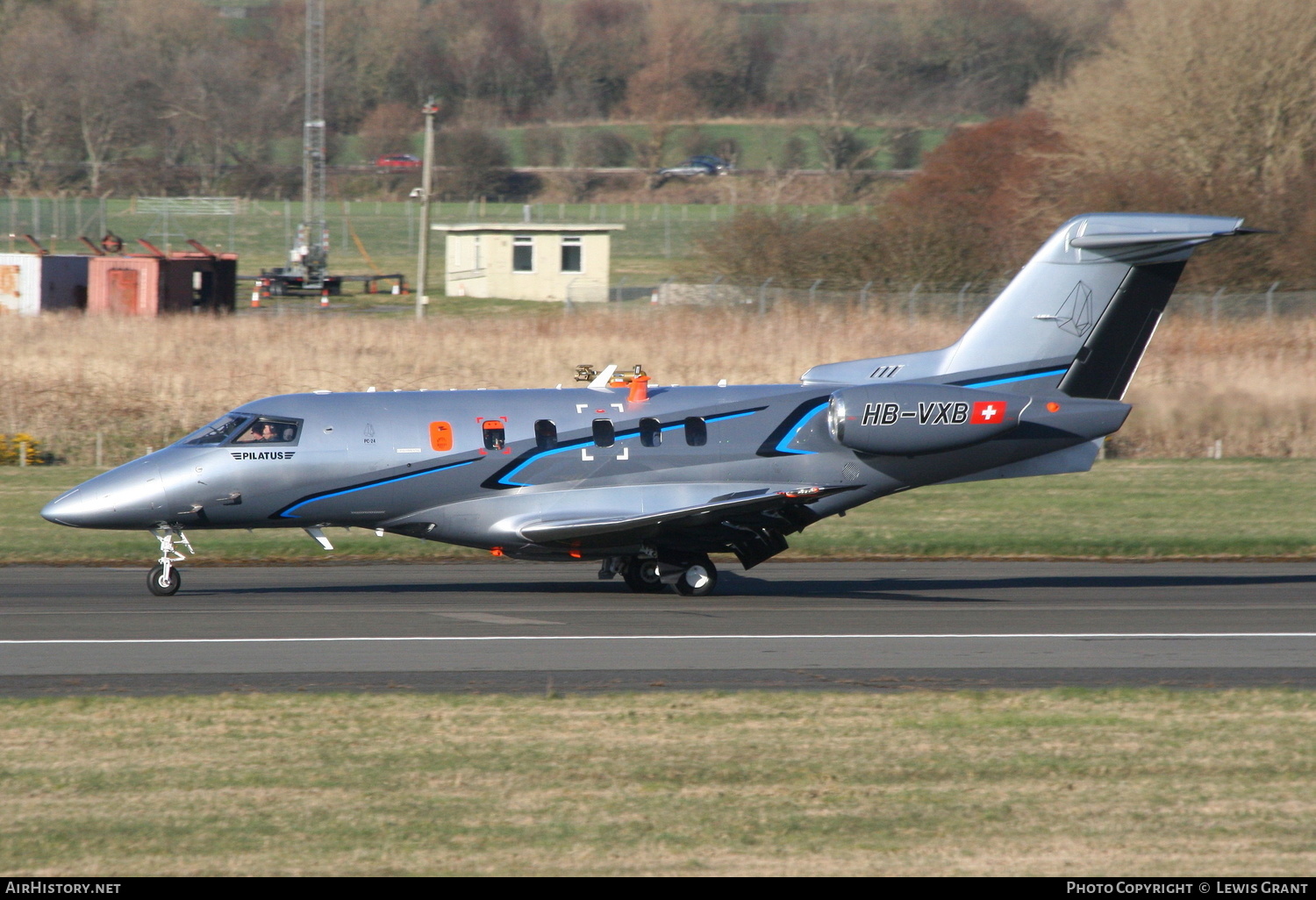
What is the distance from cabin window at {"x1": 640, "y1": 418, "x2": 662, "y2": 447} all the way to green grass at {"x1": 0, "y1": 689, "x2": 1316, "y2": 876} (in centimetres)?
671

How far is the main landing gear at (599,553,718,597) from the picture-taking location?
19156 millimetres

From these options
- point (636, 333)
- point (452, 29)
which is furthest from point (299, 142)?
point (636, 333)

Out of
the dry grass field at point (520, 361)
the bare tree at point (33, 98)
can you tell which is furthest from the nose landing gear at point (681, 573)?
the bare tree at point (33, 98)

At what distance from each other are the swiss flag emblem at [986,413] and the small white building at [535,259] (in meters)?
44.3

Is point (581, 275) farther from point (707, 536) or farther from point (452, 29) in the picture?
point (452, 29)

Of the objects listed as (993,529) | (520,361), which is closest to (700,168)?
(520,361)

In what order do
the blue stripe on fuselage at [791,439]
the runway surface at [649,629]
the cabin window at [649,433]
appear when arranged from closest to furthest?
the runway surface at [649,629], the cabin window at [649,433], the blue stripe on fuselage at [791,439]

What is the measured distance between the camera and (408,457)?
1841cm

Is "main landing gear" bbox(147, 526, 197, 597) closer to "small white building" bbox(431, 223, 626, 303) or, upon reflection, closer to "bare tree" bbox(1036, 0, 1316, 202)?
"small white building" bbox(431, 223, 626, 303)

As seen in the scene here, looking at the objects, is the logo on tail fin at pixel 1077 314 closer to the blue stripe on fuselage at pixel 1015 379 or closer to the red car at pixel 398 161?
the blue stripe on fuselage at pixel 1015 379

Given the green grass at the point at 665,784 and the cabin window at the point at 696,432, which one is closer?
the green grass at the point at 665,784

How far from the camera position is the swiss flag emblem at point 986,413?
1873 centimetres

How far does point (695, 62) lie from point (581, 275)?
273 feet

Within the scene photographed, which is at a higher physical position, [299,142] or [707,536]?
[299,142]
